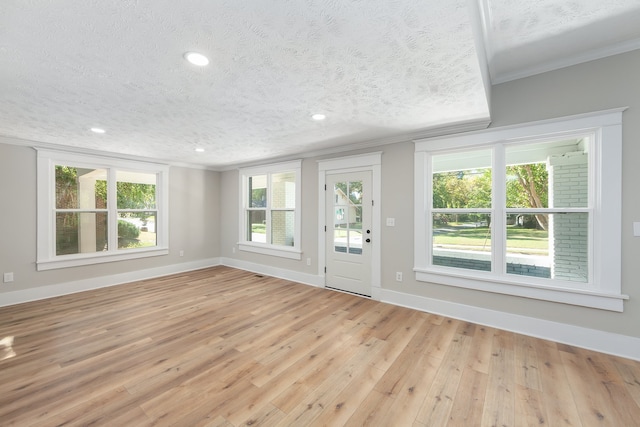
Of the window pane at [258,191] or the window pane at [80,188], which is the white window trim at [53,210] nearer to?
the window pane at [80,188]

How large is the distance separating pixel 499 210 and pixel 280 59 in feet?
9.47

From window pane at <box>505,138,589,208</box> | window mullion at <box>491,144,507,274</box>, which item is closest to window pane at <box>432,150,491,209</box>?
window mullion at <box>491,144,507,274</box>

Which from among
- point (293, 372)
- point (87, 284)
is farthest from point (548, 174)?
point (87, 284)

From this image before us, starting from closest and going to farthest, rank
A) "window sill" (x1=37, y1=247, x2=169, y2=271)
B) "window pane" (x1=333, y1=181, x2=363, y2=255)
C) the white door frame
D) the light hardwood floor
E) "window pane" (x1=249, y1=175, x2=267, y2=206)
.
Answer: the light hardwood floor → the white door frame → "window sill" (x1=37, y1=247, x2=169, y2=271) → "window pane" (x1=333, y1=181, x2=363, y2=255) → "window pane" (x1=249, y1=175, x2=267, y2=206)

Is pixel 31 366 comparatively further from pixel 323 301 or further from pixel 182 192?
pixel 182 192

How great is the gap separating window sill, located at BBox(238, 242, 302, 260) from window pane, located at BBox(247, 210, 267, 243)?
0.49ft

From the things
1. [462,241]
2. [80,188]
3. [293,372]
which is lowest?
[293,372]

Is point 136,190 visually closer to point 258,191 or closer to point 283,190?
point 258,191

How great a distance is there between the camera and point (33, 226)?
13.0 feet

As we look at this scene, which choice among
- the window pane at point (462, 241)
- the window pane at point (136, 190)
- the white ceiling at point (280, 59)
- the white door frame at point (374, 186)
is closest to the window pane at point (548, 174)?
the window pane at point (462, 241)

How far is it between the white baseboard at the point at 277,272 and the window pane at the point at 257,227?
0.56m

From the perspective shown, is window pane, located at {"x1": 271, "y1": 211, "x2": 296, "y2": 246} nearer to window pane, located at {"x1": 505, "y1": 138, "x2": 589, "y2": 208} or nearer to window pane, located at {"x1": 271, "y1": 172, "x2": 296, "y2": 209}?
window pane, located at {"x1": 271, "y1": 172, "x2": 296, "y2": 209}

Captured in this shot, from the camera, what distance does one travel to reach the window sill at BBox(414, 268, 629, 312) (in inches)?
97.7

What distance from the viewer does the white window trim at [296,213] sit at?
16.2ft
